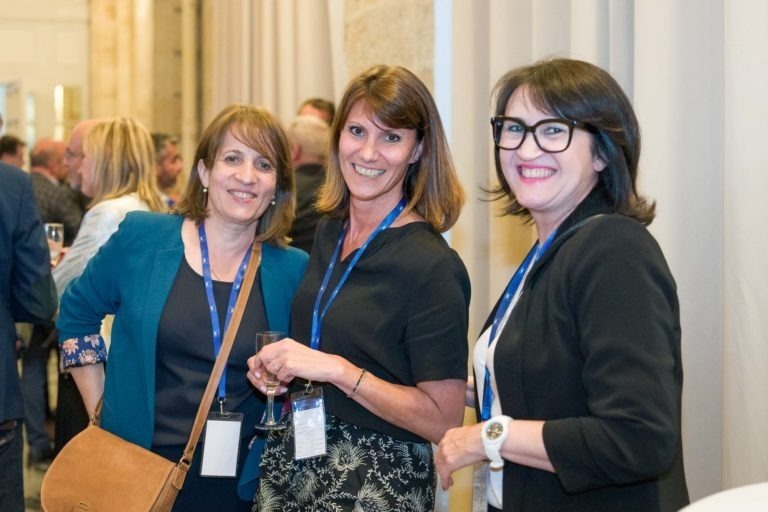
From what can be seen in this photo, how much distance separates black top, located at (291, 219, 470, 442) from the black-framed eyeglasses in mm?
441

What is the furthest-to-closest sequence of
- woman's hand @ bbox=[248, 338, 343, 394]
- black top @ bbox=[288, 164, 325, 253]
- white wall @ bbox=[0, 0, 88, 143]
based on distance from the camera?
white wall @ bbox=[0, 0, 88, 143]
black top @ bbox=[288, 164, 325, 253]
woman's hand @ bbox=[248, 338, 343, 394]

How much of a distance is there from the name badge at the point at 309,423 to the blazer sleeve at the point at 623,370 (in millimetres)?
713

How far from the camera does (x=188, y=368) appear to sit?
2709 mm

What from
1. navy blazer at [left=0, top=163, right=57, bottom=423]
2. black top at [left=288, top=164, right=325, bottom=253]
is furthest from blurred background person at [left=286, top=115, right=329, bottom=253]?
navy blazer at [left=0, top=163, right=57, bottom=423]

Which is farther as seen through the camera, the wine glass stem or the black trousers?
the black trousers

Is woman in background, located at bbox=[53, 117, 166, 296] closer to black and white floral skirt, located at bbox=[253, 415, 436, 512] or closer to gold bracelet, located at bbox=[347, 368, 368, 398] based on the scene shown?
black and white floral skirt, located at bbox=[253, 415, 436, 512]

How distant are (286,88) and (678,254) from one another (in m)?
4.26

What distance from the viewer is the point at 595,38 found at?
10.7ft

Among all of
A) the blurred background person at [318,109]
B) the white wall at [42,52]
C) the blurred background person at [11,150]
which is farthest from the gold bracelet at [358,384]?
the white wall at [42,52]

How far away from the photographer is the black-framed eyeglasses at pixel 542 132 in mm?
1901

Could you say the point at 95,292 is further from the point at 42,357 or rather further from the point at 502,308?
the point at 42,357

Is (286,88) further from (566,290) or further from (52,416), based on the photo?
(566,290)

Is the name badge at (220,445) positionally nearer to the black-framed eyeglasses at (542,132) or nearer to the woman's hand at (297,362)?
the woman's hand at (297,362)

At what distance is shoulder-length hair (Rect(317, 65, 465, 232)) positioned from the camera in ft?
8.14
